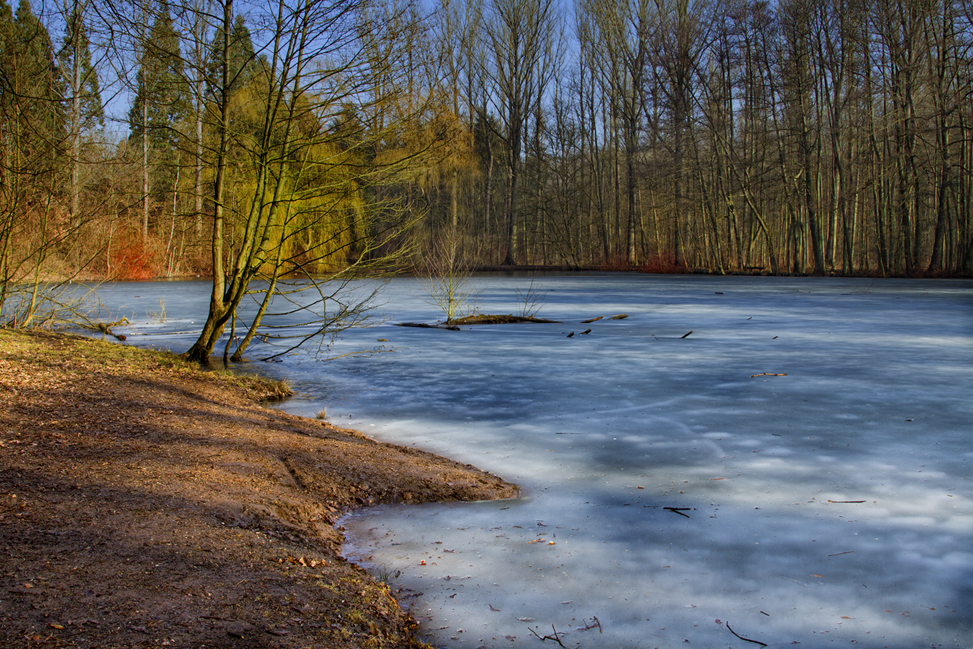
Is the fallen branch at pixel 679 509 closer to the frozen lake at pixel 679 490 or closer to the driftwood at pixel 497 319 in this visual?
the frozen lake at pixel 679 490

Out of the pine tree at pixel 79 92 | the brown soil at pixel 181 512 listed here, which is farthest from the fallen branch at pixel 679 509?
the pine tree at pixel 79 92

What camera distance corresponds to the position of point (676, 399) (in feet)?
22.4

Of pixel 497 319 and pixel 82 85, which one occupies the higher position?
pixel 82 85

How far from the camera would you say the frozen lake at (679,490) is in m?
2.80

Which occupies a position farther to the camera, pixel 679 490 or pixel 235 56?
pixel 235 56

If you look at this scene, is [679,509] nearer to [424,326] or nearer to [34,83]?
[34,83]

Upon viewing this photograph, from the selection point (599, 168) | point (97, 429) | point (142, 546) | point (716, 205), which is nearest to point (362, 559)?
point (142, 546)

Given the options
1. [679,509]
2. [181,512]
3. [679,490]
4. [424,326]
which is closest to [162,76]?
[181,512]

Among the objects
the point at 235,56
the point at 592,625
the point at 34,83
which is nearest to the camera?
the point at 592,625

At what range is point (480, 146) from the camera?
4216 cm

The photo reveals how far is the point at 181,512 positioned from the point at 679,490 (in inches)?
105

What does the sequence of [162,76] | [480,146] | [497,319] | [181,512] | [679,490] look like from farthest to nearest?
[480,146] < [497,319] < [162,76] < [679,490] < [181,512]

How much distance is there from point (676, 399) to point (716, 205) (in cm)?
2787

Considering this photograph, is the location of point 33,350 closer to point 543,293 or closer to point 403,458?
point 403,458
